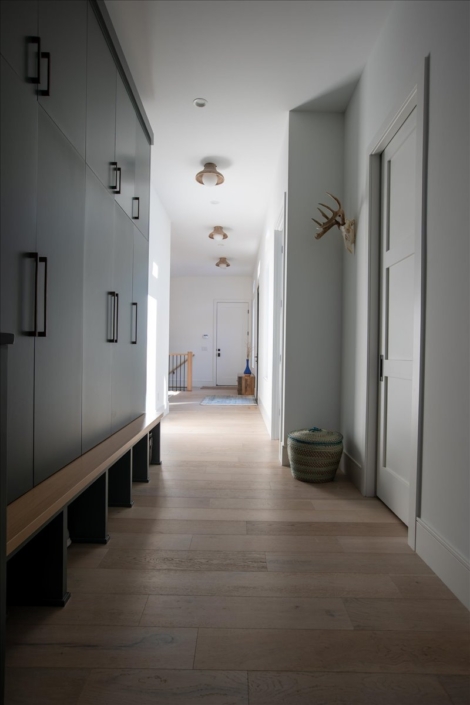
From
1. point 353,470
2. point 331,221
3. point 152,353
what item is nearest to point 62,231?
point 331,221

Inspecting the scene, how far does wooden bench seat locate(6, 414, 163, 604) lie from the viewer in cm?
132

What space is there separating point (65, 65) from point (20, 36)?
392mm

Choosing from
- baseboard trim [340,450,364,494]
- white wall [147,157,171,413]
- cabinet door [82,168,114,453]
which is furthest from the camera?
white wall [147,157,171,413]

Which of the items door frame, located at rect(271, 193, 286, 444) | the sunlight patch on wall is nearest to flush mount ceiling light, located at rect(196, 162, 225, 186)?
door frame, located at rect(271, 193, 286, 444)

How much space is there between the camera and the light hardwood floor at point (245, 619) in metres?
1.20

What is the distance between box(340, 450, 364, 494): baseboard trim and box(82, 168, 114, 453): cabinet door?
1673mm

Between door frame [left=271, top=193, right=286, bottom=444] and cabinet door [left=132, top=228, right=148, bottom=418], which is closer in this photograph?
cabinet door [left=132, top=228, right=148, bottom=418]

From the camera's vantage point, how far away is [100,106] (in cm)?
229

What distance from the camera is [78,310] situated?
1999 millimetres

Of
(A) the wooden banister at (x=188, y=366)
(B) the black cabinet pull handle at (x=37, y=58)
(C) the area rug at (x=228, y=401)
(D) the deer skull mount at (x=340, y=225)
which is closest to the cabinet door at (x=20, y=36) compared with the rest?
(B) the black cabinet pull handle at (x=37, y=58)

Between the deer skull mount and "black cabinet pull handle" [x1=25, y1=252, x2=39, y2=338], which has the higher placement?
the deer skull mount

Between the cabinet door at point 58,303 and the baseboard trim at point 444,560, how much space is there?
5.24ft

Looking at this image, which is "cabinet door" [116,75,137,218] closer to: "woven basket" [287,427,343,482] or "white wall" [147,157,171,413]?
"woven basket" [287,427,343,482]

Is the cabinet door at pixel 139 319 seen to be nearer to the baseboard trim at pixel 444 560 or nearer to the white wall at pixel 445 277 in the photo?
the white wall at pixel 445 277
